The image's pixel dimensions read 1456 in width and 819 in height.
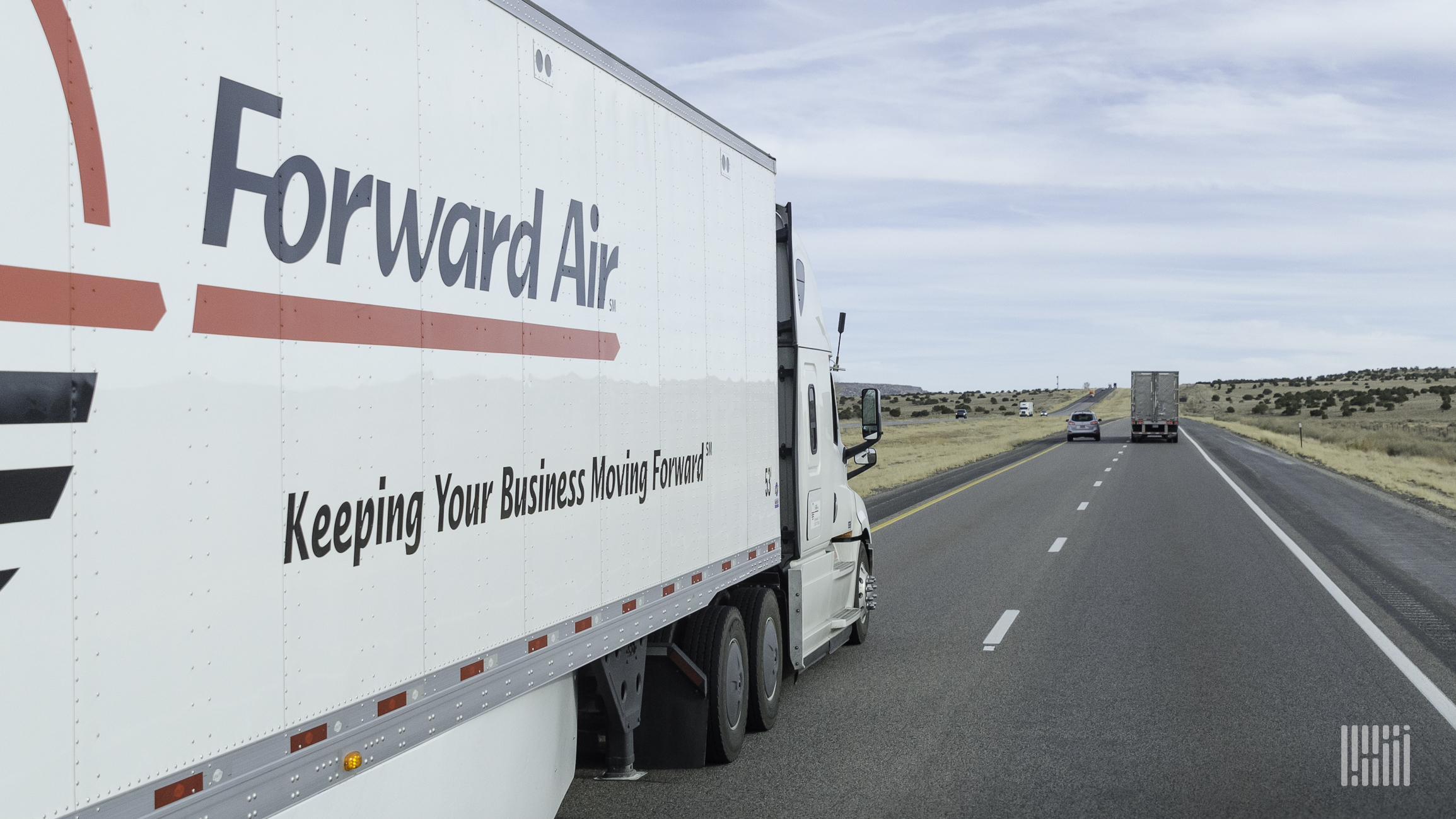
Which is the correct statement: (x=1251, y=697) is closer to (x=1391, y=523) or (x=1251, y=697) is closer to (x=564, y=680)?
(x=564, y=680)

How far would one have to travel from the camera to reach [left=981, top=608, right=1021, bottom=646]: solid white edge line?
973 centimetres

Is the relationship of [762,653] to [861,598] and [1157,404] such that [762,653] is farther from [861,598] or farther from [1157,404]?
[1157,404]

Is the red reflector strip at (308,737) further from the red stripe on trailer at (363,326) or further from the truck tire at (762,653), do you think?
the truck tire at (762,653)

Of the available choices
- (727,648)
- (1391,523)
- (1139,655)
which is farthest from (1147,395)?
(727,648)

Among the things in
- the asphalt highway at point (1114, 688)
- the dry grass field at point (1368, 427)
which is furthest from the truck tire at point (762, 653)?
the dry grass field at point (1368, 427)

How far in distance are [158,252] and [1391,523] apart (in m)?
20.2

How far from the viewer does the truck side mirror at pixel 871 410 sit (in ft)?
29.3

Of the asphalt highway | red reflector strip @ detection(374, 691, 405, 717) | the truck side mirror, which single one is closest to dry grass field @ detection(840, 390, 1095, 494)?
the asphalt highway

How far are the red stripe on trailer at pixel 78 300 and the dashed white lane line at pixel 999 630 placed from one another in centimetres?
787

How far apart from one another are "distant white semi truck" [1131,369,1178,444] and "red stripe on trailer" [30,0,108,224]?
52.6 m

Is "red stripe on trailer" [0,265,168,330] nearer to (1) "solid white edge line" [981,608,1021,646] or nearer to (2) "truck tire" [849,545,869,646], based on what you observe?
(2) "truck tire" [849,545,869,646]

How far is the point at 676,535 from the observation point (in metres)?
5.82

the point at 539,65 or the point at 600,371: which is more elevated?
the point at 539,65

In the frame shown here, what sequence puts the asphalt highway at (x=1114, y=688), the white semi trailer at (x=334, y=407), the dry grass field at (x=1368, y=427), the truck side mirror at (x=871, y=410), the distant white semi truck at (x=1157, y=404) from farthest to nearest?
the distant white semi truck at (x=1157, y=404), the dry grass field at (x=1368, y=427), the truck side mirror at (x=871, y=410), the asphalt highway at (x=1114, y=688), the white semi trailer at (x=334, y=407)
